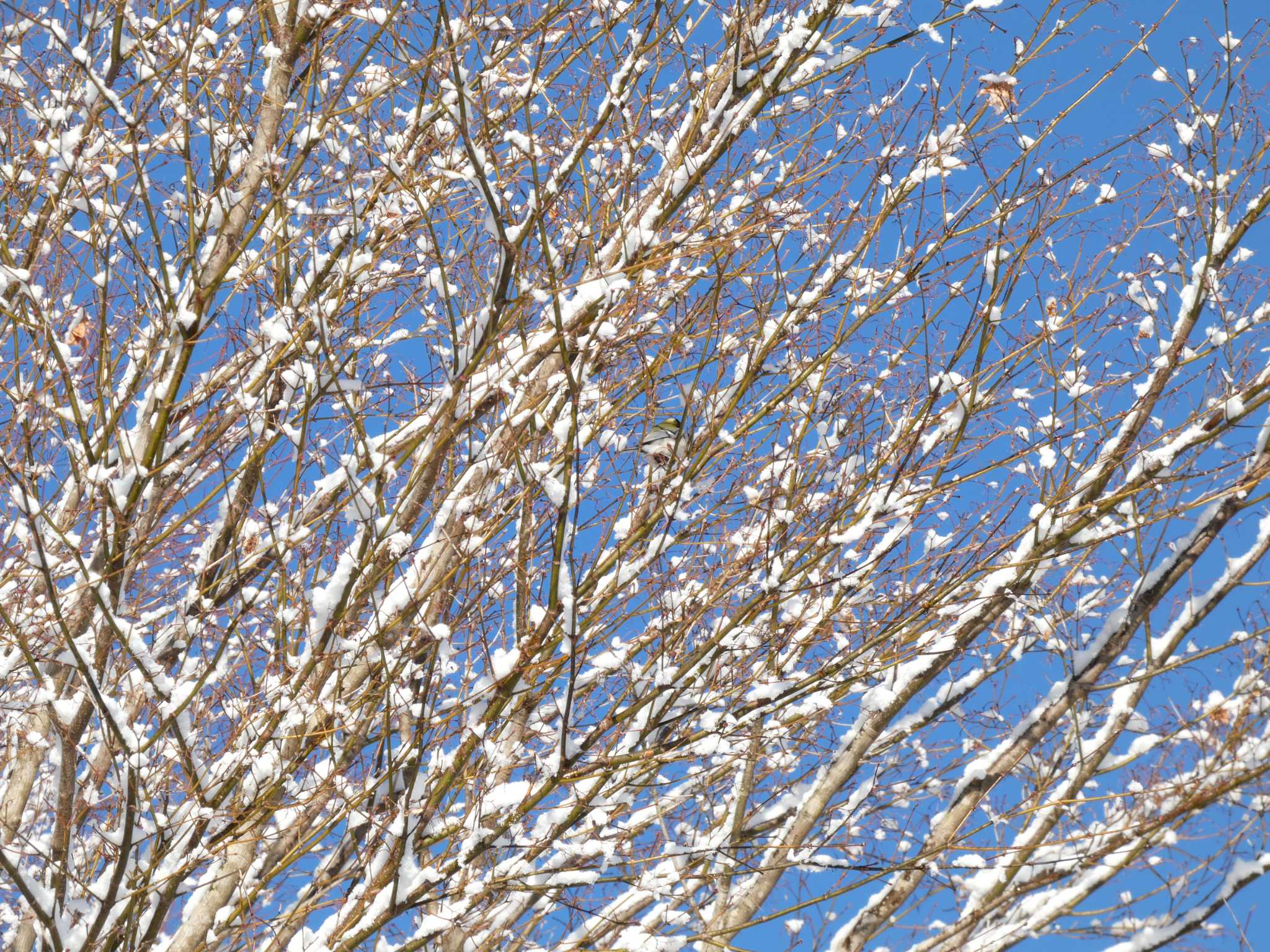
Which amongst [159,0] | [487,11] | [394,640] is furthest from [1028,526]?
[159,0]

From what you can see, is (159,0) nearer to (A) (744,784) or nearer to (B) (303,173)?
(B) (303,173)

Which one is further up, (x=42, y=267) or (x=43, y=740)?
(x=42, y=267)

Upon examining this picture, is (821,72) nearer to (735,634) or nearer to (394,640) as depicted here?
(735,634)

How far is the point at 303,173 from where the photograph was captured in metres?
5.14

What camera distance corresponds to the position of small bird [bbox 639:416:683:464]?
4.81 m

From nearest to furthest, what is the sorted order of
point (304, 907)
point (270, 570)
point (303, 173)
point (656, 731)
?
point (304, 907), point (656, 731), point (270, 570), point (303, 173)

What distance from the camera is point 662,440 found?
494 cm

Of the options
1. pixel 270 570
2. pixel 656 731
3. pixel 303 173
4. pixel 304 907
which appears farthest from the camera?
pixel 303 173

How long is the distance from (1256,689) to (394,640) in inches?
168

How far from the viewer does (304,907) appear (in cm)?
400

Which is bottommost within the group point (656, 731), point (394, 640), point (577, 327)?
point (656, 731)

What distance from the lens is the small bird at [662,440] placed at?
4812 millimetres

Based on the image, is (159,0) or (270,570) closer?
(270,570)

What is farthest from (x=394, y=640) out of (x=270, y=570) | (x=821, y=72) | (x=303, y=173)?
(x=821, y=72)
